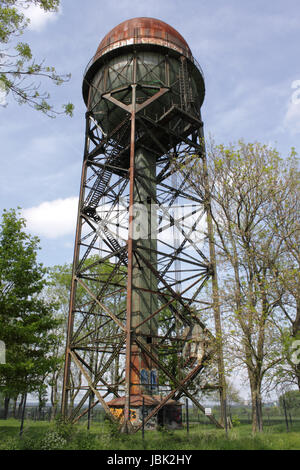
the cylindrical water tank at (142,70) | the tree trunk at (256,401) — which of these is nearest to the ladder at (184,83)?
the cylindrical water tank at (142,70)

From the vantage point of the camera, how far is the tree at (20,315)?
13977 mm

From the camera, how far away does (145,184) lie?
17.7 metres

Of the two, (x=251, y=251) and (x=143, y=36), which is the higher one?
(x=143, y=36)

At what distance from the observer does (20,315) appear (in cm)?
1502

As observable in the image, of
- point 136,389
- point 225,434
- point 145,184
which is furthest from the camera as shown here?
point 145,184

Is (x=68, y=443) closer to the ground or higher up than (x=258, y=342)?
closer to the ground

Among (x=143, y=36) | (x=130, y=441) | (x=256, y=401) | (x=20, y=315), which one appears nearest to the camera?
(x=130, y=441)

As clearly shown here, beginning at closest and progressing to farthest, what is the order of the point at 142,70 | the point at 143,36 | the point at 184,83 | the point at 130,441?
the point at 130,441, the point at 184,83, the point at 142,70, the point at 143,36

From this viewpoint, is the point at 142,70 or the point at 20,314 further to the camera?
the point at 142,70

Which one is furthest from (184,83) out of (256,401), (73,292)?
(256,401)

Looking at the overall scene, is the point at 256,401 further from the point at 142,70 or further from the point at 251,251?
the point at 142,70
